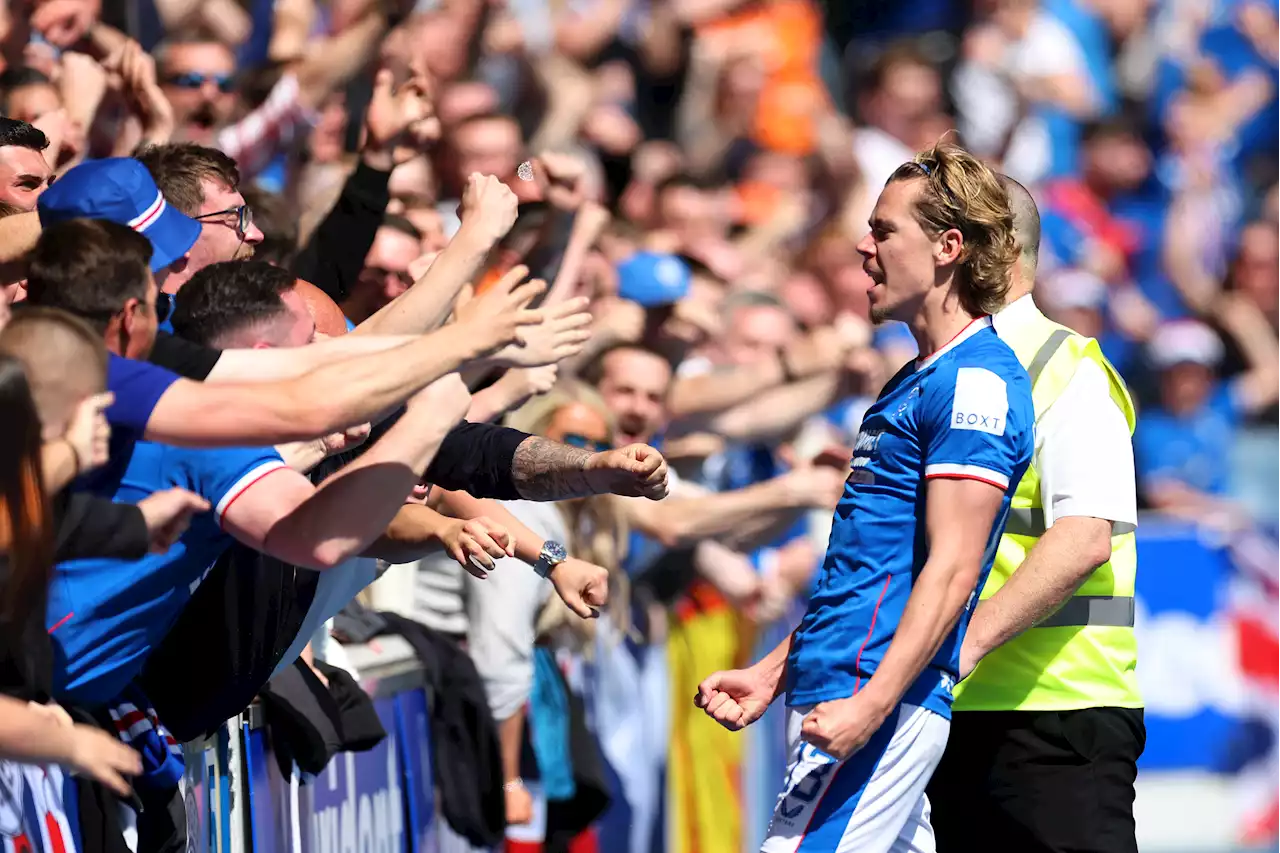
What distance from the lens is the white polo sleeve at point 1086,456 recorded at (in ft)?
14.6

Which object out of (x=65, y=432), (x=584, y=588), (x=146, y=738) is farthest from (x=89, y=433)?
(x=584, y=588)

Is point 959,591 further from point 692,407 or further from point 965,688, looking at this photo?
point 692,407

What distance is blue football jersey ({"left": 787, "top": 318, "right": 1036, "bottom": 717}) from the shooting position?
13.2ft

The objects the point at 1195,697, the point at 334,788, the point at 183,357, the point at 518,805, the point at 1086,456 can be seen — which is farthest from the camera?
the point at 1195,697

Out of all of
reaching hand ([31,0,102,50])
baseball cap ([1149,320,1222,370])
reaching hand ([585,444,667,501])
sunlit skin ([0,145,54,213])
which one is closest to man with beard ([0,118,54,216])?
sunlit skin ([0,145,54,213])

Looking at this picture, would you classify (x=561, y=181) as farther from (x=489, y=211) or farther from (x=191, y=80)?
(x=489, y=211)

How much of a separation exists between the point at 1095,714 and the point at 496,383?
1.91 m

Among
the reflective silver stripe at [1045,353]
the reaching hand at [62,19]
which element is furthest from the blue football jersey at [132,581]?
the reaching hand at [62,19]

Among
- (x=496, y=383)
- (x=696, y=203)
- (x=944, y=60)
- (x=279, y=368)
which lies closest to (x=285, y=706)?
(x=496, y=383)

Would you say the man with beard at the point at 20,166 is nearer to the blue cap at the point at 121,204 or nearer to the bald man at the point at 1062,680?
the blue cap at the point at 121,204

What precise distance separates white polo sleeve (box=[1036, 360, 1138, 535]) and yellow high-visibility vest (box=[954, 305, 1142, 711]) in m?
0.04

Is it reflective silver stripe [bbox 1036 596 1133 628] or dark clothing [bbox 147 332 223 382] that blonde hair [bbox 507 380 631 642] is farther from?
dark clothing [bbox 147 332 223 382]

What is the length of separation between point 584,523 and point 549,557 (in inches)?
87.1

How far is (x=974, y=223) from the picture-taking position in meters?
4.26
